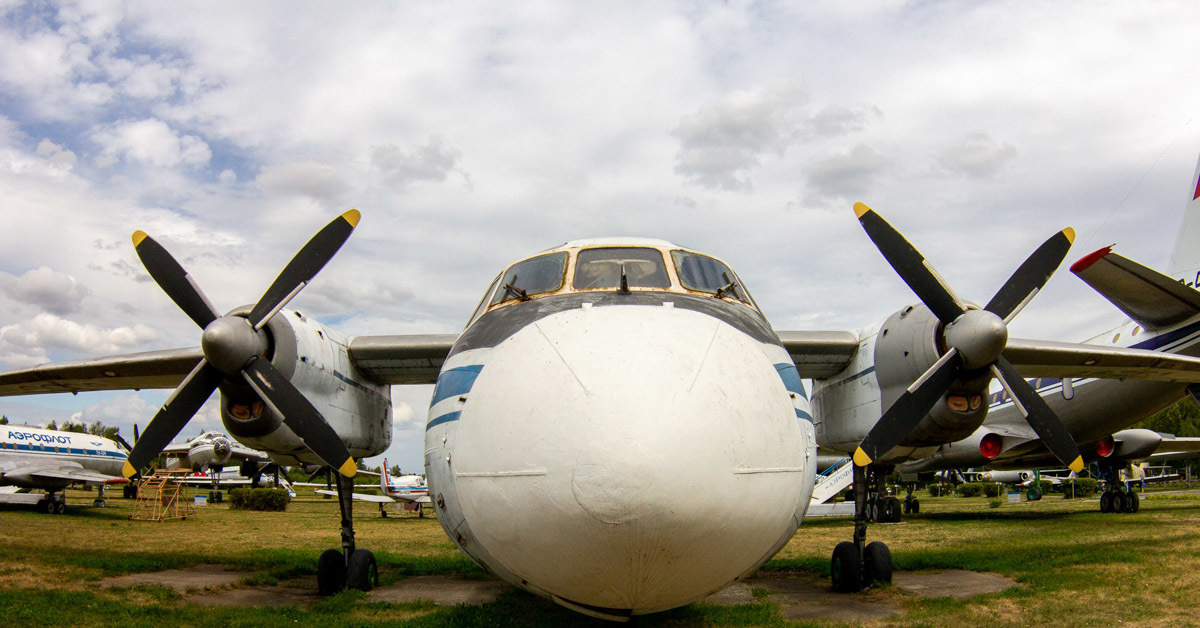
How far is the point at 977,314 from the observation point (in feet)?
24.2

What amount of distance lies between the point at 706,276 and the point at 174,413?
19.3ft

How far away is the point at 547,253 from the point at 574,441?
10.6ft

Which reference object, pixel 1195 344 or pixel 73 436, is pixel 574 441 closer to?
pixel 1195 344

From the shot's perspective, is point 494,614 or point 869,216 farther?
point 869,216

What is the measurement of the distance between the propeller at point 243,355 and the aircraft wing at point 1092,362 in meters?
8.18

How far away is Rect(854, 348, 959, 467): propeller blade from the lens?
681 cm

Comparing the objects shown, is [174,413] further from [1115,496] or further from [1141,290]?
[1115,496]

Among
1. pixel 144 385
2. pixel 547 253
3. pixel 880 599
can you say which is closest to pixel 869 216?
pixel 547 253

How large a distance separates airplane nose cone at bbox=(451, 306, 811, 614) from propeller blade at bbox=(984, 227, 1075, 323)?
4993 millimetres

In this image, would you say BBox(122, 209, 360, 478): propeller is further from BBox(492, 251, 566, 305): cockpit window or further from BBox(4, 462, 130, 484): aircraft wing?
BBox(4, 462, 130, 484): aircraft wing

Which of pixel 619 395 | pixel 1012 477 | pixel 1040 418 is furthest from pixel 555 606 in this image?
pixel 1012 477

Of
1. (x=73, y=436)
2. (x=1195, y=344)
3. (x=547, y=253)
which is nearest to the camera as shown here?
(x=547, y=253)

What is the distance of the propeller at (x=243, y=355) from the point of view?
285 inches

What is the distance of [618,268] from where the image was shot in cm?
583
